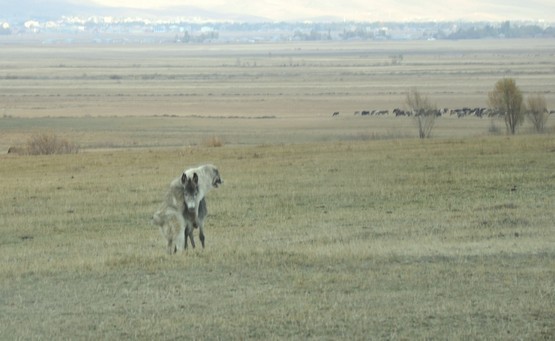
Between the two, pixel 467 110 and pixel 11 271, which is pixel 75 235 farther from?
pixel 467 110

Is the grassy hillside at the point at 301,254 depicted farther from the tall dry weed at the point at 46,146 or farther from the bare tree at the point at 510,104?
the bare tree at the point at 510,104

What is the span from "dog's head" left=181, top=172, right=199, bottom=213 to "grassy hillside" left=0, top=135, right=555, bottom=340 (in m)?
0.73

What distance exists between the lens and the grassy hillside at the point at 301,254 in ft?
36.1

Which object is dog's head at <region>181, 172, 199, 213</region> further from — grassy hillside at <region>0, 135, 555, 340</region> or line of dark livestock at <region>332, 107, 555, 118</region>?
line of dark livestock at <region>332, 107, 555, 118</region>

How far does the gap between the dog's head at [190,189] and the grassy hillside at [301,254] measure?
73 centimetres

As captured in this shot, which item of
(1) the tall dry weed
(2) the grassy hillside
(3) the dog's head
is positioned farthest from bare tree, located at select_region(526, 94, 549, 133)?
(3) the dog's head

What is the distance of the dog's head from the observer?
15.1 meters

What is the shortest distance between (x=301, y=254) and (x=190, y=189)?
5.68 ft

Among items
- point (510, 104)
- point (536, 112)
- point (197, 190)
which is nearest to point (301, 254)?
point (197, 190)

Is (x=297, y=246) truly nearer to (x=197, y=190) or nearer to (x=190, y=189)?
(x=197, y=190)

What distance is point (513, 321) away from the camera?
10703 mm

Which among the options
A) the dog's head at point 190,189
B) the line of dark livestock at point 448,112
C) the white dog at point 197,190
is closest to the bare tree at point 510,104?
the line of dark livestock at point 448,112

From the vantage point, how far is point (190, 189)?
15.2 meters

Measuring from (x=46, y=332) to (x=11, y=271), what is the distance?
4.22m
